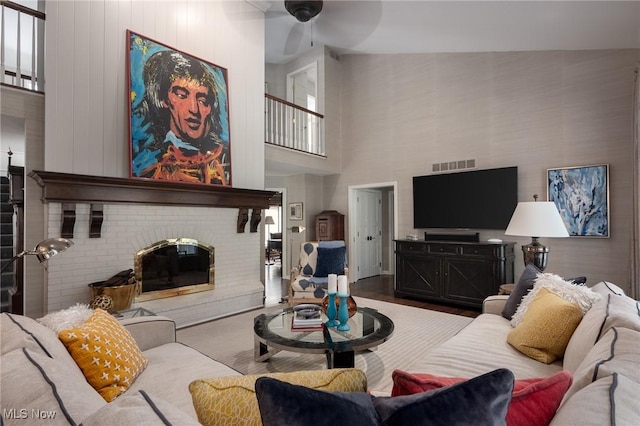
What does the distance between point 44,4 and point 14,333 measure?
3563mm

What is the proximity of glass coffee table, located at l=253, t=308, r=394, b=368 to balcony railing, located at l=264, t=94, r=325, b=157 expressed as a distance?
359 centimetres

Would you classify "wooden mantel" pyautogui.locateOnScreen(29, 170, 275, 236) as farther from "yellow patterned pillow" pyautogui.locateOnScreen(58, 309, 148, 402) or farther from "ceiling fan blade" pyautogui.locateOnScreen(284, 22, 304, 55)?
"ceiling fan blade" pyautogui.locateOnScreen(284, 22, 304, 55)

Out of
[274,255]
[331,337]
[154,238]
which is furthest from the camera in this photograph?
[274,255]

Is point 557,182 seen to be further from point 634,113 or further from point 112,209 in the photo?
point 112,209

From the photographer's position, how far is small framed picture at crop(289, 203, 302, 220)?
674 centimetres

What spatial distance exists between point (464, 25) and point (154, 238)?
15.3 feet

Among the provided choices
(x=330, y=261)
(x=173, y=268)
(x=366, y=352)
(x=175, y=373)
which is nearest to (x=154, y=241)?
(x=173, y=268)

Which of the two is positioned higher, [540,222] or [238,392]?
[540,222]

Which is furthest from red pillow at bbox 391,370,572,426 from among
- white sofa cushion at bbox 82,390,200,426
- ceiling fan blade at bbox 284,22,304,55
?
ceiling fan blade at bbox 284,22,304,55

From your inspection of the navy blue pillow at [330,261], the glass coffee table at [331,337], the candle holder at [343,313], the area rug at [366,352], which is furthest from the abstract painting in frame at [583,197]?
the candle holder at [343,313]

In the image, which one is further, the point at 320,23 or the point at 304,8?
the point at 320,23

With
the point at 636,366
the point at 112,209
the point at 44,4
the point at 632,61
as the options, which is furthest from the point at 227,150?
the point at 632,61

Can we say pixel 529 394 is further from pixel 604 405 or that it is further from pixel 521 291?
pixel 521 291

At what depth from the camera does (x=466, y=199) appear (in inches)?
194
